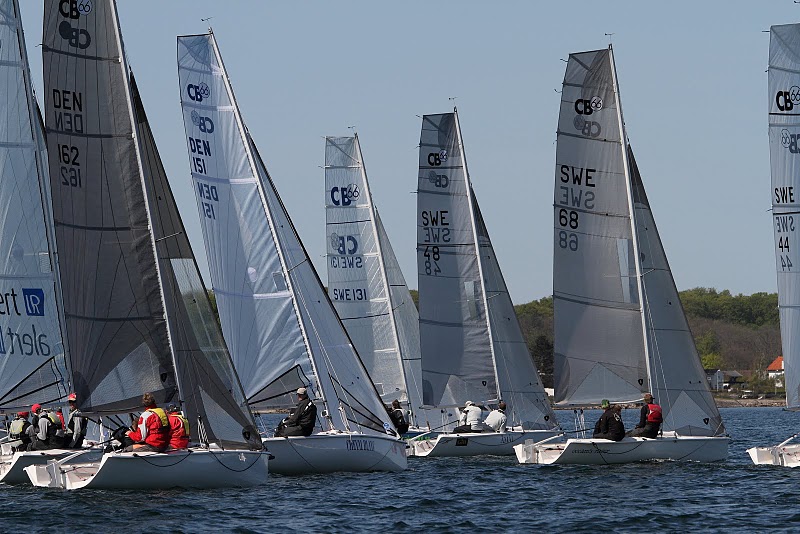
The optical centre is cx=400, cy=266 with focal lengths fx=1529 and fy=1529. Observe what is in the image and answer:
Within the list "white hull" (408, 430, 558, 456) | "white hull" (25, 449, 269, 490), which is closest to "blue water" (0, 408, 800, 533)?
"white hull" (25, 449, 269, 490)

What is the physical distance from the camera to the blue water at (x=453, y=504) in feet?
55.7

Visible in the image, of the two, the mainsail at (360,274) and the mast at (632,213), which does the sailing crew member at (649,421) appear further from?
the mainsail at (360,274)

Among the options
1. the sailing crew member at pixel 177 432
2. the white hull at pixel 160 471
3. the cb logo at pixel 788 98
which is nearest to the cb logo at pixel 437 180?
the cb logo at pixel 788 98

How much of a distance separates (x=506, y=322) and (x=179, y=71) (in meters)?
10.5

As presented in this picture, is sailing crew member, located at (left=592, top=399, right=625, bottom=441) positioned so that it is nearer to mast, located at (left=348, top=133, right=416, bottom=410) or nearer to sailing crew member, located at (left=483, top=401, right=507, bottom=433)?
sailing crew member, located at (left=483, top=401, right=507, bottom=433)

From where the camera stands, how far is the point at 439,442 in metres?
29.7

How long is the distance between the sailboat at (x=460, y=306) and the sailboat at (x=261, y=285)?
7326mm

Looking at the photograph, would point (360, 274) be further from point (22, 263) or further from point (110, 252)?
point (110, 252)

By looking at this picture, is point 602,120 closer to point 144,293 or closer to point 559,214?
point 559,214

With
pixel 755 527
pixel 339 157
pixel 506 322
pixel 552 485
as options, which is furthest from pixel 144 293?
pixel 339 157

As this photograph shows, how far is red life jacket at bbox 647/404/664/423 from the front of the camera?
964 inches

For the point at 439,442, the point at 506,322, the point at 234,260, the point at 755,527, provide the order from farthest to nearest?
the point at 506,322 < the point at 439,442 < the point at 234,260 < the point at 755,527

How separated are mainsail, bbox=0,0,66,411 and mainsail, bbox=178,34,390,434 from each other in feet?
9.38

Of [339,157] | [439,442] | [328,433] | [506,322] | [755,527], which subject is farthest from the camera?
[339,157]
